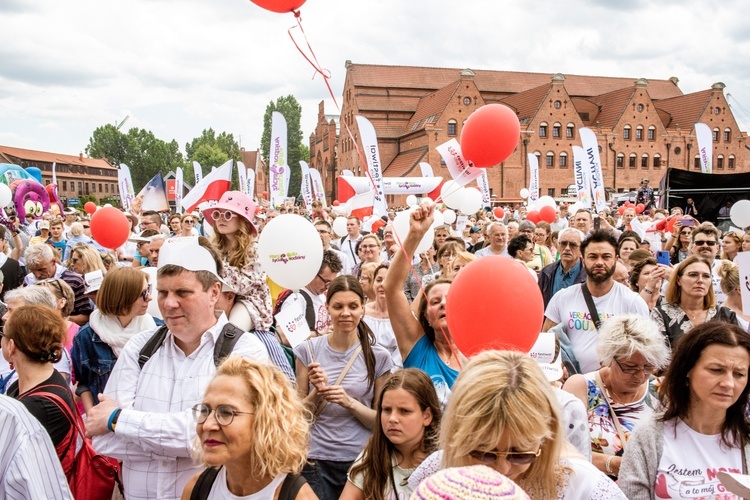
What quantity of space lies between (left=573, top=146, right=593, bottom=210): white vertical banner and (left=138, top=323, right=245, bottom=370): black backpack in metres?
15.6

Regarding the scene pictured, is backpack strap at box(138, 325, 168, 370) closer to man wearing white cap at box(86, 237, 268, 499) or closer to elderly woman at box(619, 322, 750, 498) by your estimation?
man wearing white cap at box(86, 237, 268, 499)

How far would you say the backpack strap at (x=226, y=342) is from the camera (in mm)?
2701

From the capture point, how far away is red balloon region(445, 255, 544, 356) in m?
3.06

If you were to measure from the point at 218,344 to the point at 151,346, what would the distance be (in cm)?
33

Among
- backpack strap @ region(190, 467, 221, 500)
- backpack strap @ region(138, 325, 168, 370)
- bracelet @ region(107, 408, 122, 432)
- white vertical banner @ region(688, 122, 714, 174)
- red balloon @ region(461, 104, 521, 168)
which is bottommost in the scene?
backpack strap @ region(190, 467, 221, 500)

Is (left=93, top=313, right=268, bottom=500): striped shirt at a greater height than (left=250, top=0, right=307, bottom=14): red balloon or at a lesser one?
lesser

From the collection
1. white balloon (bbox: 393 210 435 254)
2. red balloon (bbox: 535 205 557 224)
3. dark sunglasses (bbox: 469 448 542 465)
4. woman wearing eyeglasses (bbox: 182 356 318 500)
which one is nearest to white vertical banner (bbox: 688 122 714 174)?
red balloon (bbox: 535 205 557 224)

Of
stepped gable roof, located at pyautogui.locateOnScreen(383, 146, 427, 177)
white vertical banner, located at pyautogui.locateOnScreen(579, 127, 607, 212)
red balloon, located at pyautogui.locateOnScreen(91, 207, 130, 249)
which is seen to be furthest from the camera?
stepped gable roof, located at pyautogui.locateOnScreen(383, 146, 427, 177)

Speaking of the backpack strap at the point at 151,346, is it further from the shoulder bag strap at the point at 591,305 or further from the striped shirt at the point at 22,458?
the shoulder bag strap at the point at 591,305

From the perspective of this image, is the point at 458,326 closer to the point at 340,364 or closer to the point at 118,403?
the point at 340,364

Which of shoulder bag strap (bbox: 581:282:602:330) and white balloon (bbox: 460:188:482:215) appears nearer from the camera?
shoulder bag strap (bbox: 581:282:602:330)

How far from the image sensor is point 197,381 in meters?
2.66

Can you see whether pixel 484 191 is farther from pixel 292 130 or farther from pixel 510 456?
pixel 292 130

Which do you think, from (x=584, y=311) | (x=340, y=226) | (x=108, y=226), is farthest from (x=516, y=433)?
(x=340, y=226)
